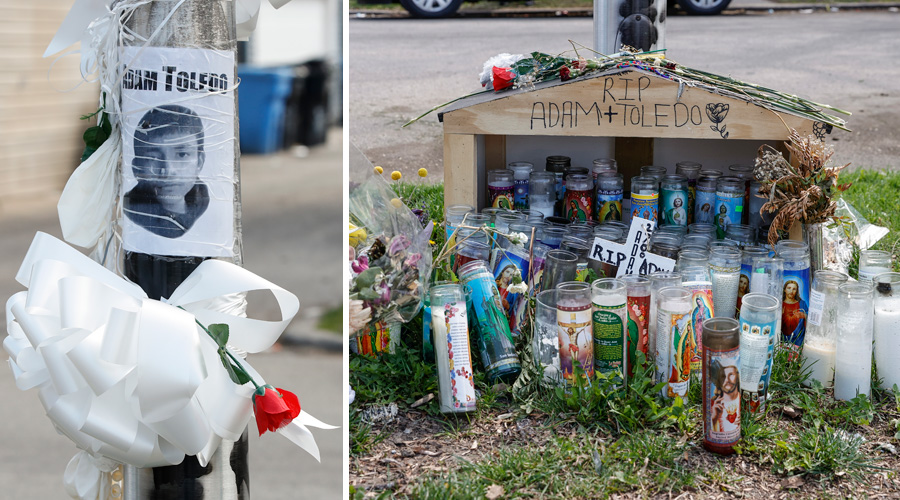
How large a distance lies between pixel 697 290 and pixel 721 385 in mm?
476

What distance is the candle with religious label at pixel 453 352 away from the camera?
9.09 ft

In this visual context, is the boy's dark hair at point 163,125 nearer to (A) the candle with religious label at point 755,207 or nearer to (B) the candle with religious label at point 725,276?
(B) the candle with religious label at point 725,276

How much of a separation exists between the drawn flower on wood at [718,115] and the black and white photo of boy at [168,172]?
2.38m

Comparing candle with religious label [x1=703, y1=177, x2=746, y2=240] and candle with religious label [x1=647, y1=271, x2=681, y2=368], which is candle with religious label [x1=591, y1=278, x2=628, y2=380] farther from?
candle with religious label [x1=703, y1=177, x2=746, y2=240]

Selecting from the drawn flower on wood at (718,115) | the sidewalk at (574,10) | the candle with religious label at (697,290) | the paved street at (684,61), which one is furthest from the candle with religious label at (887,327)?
the sidewalk at (574,10)

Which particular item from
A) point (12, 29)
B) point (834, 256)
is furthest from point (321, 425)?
point (12, 29)

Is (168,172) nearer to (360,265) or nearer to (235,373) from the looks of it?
(235,373)

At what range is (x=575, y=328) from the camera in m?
2.69

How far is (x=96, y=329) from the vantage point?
4.36 ft

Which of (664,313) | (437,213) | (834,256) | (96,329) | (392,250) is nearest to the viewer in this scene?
(96,329)

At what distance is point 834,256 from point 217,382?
9.51 ft

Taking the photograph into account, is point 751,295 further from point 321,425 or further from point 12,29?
point 12,29

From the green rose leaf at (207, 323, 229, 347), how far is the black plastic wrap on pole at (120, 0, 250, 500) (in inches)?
5.2

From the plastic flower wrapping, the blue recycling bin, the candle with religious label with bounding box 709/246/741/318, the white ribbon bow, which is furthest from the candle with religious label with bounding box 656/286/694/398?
the blue recycling bin
